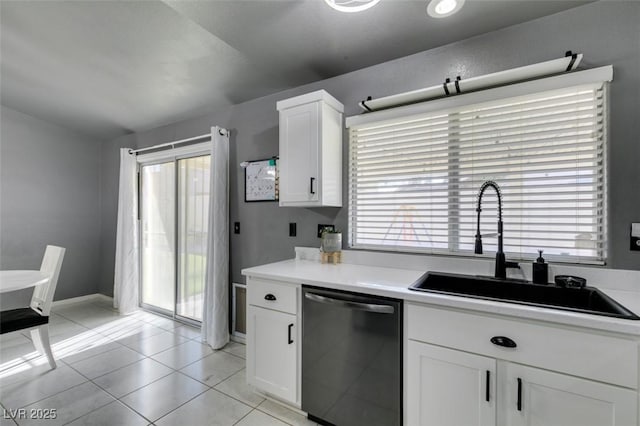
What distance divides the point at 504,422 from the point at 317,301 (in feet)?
3.33

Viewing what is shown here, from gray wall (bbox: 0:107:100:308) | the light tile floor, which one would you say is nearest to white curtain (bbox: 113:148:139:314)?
the light tile floor

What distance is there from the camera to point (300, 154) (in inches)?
85.8

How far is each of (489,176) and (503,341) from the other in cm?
103

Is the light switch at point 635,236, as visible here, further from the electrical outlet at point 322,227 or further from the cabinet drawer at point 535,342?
the electrical outlet at point 322,227

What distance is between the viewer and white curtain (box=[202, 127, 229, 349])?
9.23 feet

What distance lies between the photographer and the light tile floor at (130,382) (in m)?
1.86

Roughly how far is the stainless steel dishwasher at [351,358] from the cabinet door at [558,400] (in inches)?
18.8

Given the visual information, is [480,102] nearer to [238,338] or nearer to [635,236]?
[635,236]

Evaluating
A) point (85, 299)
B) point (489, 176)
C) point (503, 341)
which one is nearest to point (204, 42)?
point (489, 176)

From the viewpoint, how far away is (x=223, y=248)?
2.88 metres

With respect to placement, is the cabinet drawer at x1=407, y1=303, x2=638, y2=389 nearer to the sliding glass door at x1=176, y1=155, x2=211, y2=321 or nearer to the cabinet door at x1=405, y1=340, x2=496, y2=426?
the cabinet door at x1=405, y1=340, x2=496, y2=426

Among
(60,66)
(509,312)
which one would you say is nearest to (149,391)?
(509,312)

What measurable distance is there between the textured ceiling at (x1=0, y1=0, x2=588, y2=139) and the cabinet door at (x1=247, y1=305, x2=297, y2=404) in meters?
1.86

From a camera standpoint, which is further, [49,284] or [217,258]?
[217,258]
